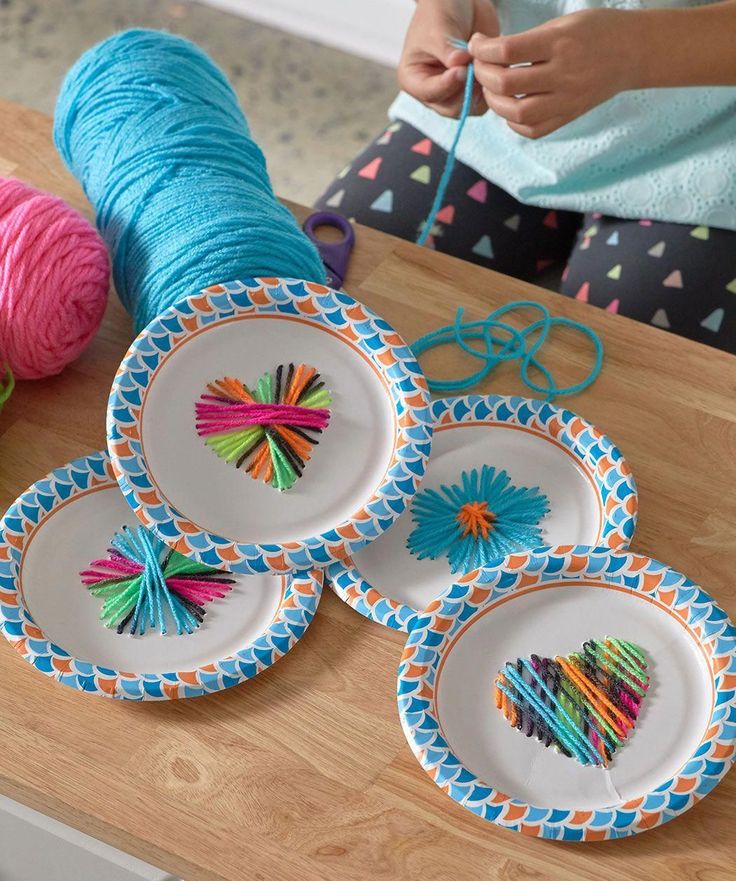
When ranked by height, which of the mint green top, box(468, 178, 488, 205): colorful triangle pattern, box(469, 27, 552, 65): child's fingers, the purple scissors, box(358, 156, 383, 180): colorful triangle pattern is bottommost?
box(358, 156, 383, 180): colorful triangle pattern

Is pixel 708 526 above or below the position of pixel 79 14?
above

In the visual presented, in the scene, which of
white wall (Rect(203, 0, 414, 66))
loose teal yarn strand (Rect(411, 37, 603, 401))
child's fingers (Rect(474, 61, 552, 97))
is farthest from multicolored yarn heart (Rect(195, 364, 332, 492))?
white wall (Rect(203, 0, 414, 66))

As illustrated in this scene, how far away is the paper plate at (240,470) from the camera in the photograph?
73 cm

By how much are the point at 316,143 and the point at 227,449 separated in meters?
1.26

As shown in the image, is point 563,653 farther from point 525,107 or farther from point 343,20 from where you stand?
point 343,20

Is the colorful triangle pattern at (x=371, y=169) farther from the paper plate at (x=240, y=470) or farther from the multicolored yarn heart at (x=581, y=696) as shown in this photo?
the multicolored yarn heart at (x=581, y=696)

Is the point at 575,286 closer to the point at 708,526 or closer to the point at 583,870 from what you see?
the point at 708,526

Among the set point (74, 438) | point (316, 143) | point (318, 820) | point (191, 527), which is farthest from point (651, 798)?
point (316, 143)

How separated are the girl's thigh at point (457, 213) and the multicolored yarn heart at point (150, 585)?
1.60 ft

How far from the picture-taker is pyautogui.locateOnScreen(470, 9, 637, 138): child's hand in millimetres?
899

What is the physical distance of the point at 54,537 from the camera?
78cm

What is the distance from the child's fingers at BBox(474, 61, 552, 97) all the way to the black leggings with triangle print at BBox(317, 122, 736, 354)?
8.4 inches

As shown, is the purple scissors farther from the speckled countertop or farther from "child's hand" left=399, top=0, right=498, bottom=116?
the speckled countertop

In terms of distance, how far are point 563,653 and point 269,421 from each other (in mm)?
247
